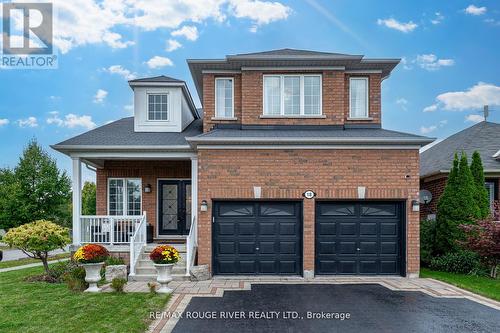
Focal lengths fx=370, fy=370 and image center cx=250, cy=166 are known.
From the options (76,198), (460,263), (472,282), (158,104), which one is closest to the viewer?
(472,282)

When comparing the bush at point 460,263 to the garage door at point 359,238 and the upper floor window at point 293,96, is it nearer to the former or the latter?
the garage door at point 359,238

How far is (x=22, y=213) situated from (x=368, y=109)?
24.6m

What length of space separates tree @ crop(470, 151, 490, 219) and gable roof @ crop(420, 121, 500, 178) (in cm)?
101

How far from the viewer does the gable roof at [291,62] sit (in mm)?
11508

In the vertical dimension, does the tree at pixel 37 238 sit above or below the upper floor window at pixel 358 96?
below

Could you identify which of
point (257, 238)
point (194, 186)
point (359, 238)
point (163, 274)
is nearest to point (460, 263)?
point (359, 238)

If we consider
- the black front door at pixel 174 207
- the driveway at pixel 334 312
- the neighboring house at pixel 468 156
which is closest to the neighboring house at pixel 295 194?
the driveway at pixel 334 312

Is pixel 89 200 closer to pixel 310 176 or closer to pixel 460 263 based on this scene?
pixel 310 176

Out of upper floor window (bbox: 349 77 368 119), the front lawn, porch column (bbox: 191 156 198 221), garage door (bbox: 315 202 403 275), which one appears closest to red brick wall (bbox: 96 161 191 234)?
porch column (bbox: 191 156 198 221)

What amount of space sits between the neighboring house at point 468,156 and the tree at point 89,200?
2472 cm

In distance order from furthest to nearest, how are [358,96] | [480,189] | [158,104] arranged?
[158,104] → [358,96] → [480,189]

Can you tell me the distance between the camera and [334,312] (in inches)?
279

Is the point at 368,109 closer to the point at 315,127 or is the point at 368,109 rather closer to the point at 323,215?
the point at 315,127

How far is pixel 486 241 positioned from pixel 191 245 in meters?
8.37
